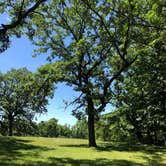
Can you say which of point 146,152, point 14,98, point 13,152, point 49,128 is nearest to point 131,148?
point 146,152

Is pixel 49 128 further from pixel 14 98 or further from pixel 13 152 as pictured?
pixel 13 152

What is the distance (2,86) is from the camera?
60688 millimetres

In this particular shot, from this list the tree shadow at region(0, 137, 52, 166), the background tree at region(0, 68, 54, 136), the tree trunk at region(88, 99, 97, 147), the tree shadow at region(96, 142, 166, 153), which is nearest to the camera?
the tree shadow at region(0, 137, 52, 166)

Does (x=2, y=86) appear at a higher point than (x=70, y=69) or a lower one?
higher

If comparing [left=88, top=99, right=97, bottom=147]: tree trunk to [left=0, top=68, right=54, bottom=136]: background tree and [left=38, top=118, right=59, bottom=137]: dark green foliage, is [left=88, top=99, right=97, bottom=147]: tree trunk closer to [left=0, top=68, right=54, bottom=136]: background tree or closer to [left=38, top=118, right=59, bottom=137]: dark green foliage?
[left=0, top=68, right=54, bottom=136]: background tree

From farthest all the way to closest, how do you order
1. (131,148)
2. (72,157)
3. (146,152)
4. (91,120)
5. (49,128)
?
(49,128), (91,120), (131,148), (146,152), (72,157)

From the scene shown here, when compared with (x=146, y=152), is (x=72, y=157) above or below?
below

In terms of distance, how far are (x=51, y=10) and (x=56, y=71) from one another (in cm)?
607

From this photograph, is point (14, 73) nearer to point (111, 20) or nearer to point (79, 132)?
point (111, 20)

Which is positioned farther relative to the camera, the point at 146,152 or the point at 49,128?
the point at 49,128

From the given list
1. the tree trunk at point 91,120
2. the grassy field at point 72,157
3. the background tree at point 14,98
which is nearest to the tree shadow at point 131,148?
the tree trunk at point 91,120

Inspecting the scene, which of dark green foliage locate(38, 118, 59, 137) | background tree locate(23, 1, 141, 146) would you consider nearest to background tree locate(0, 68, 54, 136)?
background tree locate(23, 1, 141, 146)

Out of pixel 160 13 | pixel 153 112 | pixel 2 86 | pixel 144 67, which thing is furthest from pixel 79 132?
pixel 160 13

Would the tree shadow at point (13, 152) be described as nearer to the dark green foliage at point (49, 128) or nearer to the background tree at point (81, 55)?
the background tree at point (81, 55)
